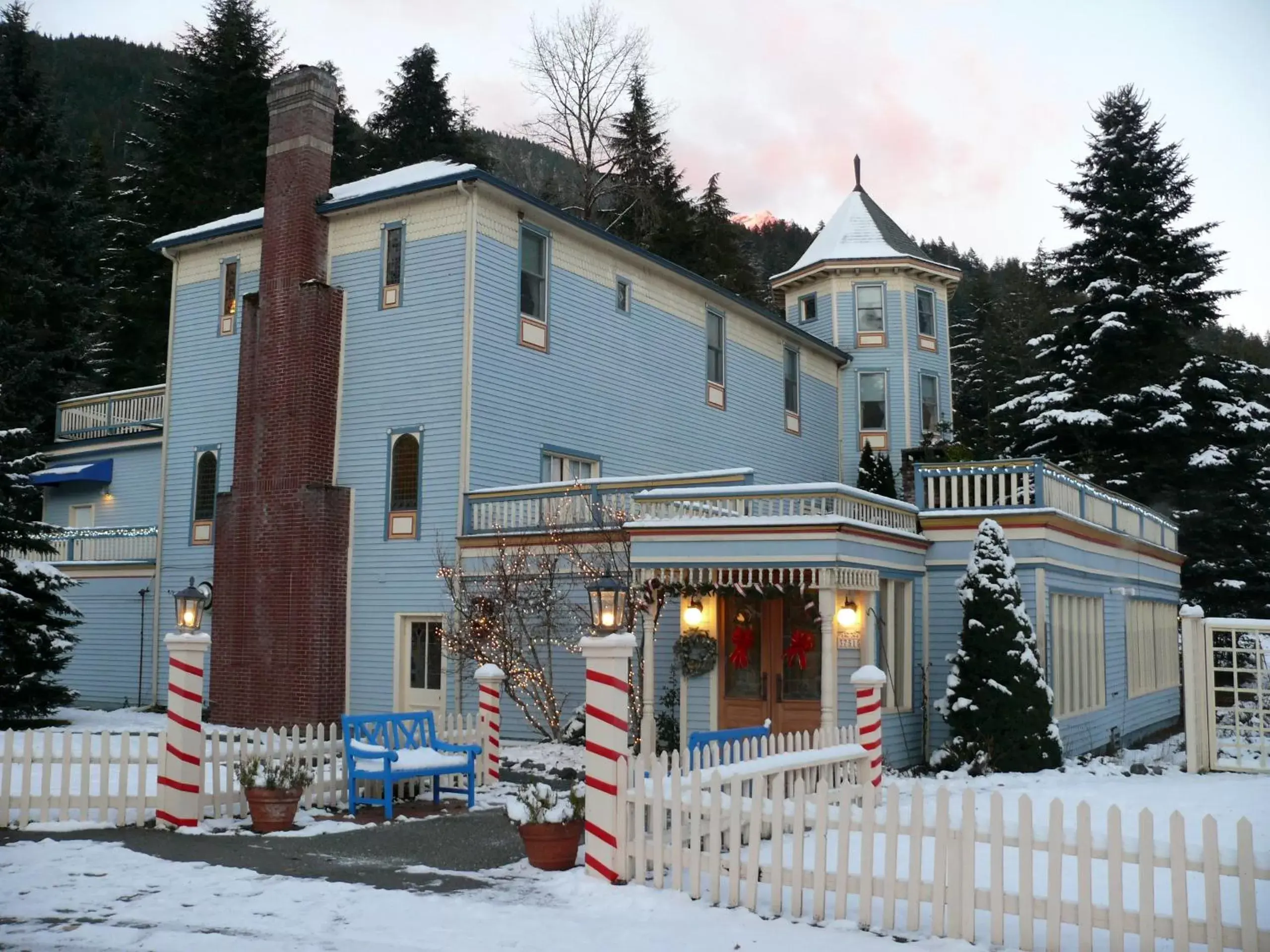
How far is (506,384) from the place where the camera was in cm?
2148

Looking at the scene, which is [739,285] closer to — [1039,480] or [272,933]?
[1039,480]

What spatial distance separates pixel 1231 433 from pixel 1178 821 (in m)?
32.6

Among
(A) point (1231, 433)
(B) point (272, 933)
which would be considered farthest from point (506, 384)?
(A) point (1231, 433)

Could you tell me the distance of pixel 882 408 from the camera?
34219 millimetres

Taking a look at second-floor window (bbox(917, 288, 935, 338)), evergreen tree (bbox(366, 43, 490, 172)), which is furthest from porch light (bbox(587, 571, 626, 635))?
evergreen tree (bbox(366, 43, 490, 172))

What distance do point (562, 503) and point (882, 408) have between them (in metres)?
17.2

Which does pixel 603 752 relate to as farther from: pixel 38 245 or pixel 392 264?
pixel 38 245

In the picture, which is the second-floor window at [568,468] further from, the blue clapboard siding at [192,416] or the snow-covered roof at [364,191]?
the blue clapboard siding at [192,416]

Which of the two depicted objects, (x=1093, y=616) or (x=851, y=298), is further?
(x=851, y=298)

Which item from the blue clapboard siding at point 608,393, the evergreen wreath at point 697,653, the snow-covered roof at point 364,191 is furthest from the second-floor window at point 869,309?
the evergreen wreath at point 697,653

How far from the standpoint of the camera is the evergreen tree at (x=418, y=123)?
50.9 metres

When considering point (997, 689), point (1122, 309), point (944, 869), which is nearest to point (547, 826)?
point (944, 869)

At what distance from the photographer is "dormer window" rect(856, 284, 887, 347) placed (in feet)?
113

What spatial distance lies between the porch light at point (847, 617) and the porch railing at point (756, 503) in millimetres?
1237
